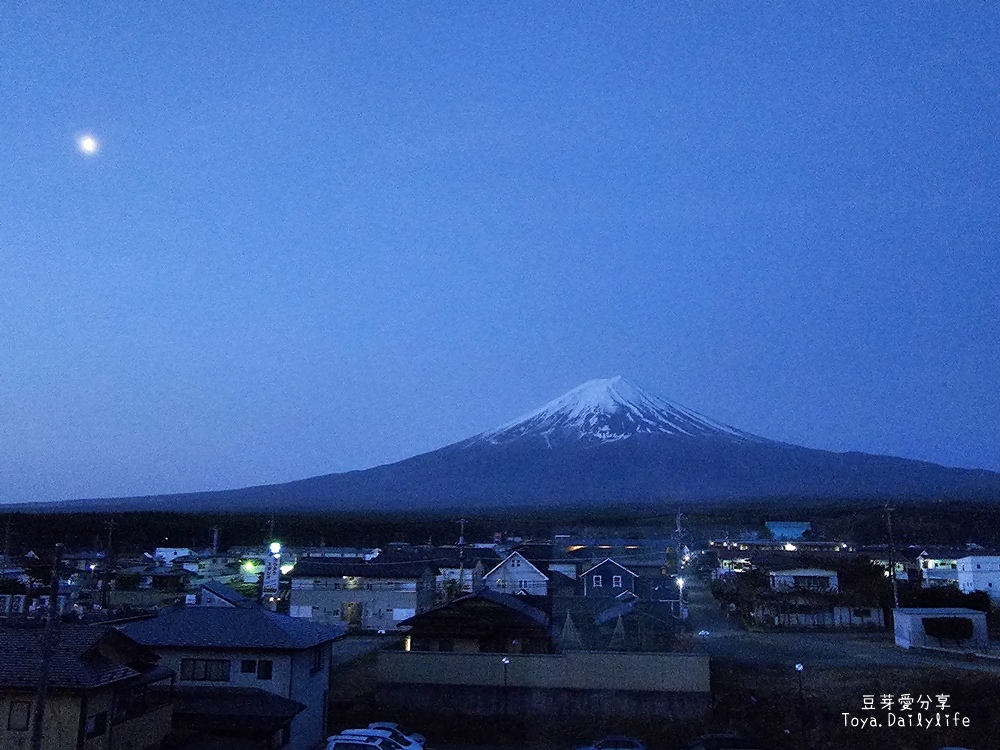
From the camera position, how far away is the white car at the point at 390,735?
10.2 meters

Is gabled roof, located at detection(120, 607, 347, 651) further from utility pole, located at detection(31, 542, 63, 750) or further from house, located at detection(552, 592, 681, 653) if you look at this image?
house, located at detection(552, 592, 681, 653)

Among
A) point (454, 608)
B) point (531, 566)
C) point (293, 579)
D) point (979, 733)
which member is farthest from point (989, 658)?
point (293, 579)

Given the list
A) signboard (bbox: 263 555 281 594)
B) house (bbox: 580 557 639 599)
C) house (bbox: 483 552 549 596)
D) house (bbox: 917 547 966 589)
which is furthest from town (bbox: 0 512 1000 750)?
house (bbox: 917 547 966 589)

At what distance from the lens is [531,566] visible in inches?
1116

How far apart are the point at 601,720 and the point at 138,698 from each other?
7.05 meters

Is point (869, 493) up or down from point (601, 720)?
up

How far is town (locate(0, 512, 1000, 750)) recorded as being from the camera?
9.00 meters

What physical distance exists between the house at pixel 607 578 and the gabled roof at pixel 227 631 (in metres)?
16.3

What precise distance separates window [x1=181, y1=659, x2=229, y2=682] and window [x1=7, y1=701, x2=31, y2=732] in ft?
11.1

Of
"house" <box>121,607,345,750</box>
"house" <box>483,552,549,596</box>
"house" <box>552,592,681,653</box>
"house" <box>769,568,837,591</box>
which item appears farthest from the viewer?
"house" <box>769,568,837,591</box>

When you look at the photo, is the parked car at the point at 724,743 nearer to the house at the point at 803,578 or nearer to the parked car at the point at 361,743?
the parked car at the point at 361,743

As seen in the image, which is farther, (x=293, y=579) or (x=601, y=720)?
(x=293, y=579)

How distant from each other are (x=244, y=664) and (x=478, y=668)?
4.16 meters

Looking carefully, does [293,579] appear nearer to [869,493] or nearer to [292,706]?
[292,706]
